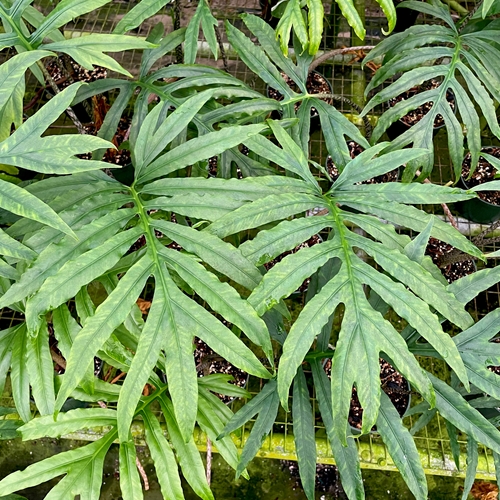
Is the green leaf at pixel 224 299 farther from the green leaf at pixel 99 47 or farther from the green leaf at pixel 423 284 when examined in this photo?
the green leaf at pixel 99 47

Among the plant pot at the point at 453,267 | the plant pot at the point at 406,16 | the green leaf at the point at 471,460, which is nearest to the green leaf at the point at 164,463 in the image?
the green leaf at the point at 471,460

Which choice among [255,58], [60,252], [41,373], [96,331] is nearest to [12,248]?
[60,252]

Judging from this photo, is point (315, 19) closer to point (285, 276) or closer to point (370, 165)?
point (370, 165)

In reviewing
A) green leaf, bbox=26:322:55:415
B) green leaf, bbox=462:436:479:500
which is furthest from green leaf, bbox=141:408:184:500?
green leaf, bbox=462:436:479:500

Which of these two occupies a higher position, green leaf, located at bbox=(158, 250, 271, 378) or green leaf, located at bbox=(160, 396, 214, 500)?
green leaf, located at bbox=(158, 250, 271, 378)

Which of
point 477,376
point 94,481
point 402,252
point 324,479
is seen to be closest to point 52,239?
point 94,481

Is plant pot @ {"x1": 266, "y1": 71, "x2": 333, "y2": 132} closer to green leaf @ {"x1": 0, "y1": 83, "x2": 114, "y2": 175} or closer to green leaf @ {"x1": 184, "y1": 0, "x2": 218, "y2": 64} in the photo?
green leaf @ {"x1": 184, "y1": 0, "x2": 218, "y2": 64}

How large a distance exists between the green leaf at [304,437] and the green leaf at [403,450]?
0.43ft

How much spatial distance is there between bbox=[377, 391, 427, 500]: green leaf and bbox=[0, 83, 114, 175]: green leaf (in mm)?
606

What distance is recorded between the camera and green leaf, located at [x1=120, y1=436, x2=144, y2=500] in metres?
0.82

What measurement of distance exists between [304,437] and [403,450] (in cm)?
17

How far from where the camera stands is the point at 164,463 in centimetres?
86

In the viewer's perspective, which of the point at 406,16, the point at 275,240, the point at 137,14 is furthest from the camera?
the point at 406,16

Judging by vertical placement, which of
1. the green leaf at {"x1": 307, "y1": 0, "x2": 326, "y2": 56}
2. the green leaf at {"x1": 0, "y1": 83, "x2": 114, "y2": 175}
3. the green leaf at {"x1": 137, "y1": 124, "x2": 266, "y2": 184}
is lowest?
the green leaf at {"x1": 0, "y1": 83, "x2": 114, "y2": 175}
